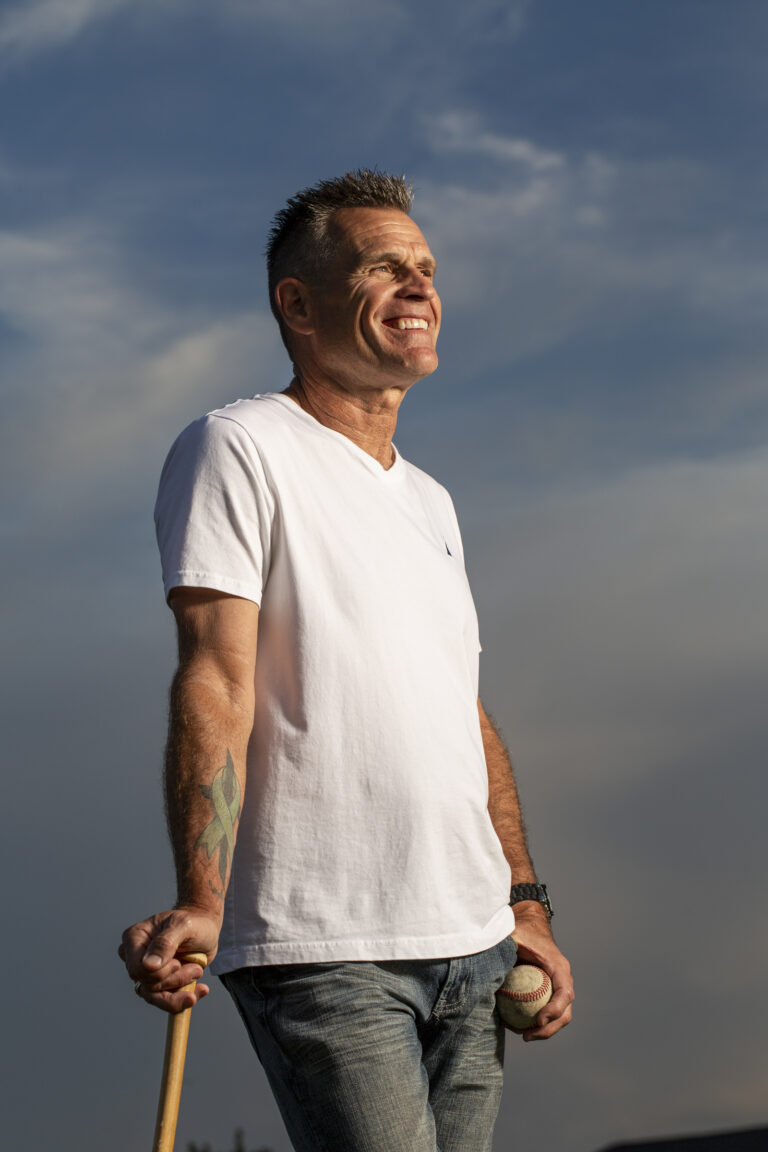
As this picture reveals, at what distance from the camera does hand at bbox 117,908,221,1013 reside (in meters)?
2.13

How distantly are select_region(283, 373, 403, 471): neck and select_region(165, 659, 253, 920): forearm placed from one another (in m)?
0.89

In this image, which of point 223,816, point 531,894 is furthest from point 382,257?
point 531,894

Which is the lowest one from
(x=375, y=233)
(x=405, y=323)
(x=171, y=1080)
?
(x=171, y=1080)

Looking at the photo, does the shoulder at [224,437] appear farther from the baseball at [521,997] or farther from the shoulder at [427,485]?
the baseball at [521,997]

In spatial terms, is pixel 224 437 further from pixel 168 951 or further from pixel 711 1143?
pixel 711 1143

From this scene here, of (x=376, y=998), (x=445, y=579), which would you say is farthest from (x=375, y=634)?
(x=376, y=998)

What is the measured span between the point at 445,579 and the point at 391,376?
0.58 m

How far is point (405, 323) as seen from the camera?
10.7 ft

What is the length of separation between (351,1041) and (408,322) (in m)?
1.83

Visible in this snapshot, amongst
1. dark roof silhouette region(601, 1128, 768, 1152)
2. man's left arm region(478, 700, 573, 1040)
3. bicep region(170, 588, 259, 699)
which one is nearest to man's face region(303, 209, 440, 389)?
bicep region(170, 588, 259, 699)

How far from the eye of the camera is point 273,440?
287 centimetres

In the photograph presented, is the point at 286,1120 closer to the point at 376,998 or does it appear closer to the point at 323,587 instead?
the point at 376,998

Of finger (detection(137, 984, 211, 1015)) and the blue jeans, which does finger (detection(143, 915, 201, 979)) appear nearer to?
finger (detection(137, 984, 211, 1015))

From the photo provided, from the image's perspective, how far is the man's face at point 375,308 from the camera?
3223 mm
